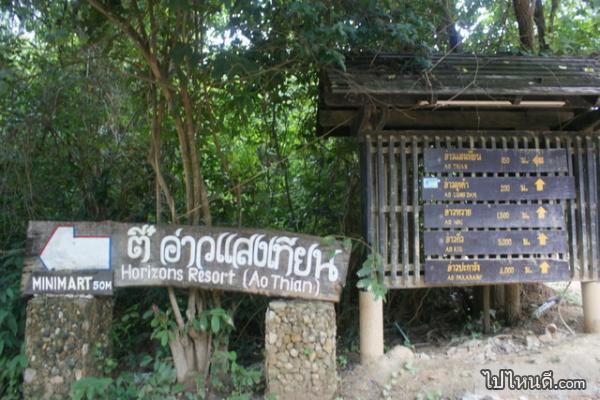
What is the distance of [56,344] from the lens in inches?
174

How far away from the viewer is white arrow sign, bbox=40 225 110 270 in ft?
14.8

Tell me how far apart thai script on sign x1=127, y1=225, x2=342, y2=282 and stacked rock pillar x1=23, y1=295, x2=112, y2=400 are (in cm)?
74

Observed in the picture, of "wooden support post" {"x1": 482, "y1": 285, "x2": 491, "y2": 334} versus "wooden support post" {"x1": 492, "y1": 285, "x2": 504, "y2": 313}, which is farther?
"wooden support post" {"x1": 492, "y1": 285, "x2": 504, "y2": 313}

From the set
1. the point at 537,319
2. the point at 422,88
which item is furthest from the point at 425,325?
the point at 422,88

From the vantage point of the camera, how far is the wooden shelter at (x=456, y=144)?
4.84 meters

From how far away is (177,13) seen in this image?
15.8 ft

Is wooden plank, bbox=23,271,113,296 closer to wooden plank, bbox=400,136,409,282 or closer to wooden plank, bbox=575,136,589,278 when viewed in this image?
wooden plank, bbox=400,136,409,282

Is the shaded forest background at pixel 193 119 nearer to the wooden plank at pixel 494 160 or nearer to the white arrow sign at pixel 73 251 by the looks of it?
the white arrow sign at pixel 73 251

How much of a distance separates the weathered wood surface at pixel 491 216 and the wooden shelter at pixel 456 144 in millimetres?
40

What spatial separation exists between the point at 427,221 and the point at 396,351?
139 cm

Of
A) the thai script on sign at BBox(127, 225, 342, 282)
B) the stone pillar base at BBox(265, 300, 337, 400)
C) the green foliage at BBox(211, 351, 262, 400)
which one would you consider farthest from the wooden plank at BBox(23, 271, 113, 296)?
the stone pillar base at BBox(265, 300, 337, 400)

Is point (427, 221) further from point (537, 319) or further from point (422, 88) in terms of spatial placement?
point (537, 319)

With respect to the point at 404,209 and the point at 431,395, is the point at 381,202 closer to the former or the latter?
the point at 404,209

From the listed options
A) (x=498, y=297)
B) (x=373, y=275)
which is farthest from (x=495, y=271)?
(x=498, y=297)
